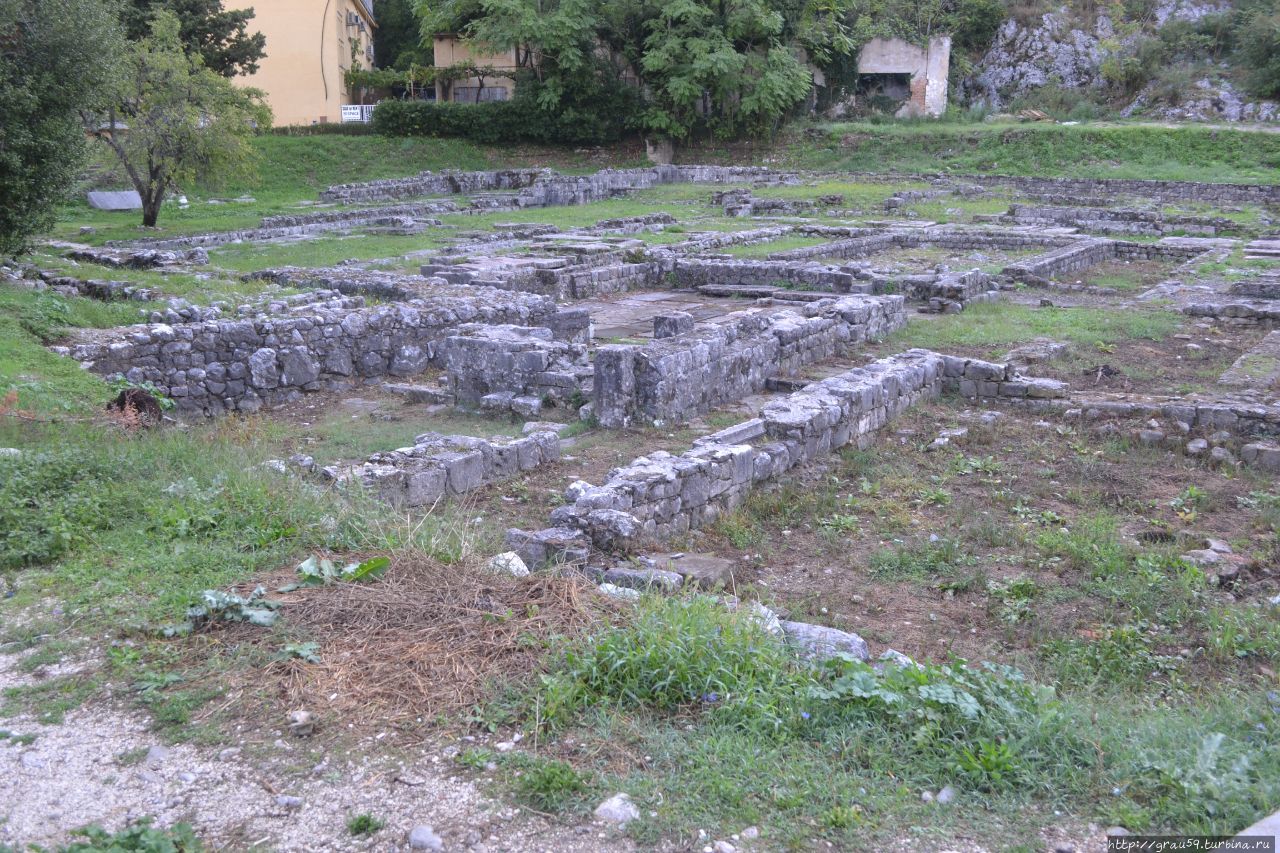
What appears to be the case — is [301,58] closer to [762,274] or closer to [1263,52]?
[762,274]

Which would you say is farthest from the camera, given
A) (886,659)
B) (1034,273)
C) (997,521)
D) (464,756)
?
(1034,273)

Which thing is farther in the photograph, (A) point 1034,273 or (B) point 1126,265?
(B) point 1126,265

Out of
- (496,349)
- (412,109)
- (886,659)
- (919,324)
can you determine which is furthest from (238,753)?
(412,109)

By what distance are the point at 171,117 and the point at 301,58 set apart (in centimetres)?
2384

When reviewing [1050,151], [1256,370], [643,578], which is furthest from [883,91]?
[643,578]

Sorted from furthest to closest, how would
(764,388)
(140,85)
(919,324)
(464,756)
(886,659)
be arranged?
1. (140,85)
2. (919,324)
3. (764,388)
4. (886,659)
5. (464,756)

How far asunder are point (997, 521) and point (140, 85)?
1894cm

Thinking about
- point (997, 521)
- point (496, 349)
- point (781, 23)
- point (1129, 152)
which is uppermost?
point (781, 23)

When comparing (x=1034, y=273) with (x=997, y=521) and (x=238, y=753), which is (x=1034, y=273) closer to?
(x=997, y=521)

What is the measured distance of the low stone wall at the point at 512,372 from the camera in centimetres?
1078

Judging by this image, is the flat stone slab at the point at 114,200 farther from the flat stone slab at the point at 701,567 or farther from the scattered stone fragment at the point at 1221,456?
the scattered stone fragment at the point at 1221,456

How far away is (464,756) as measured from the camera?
3699 millimetres

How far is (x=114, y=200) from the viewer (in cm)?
2706

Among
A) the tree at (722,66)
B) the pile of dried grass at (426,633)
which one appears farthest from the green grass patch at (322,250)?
the tree at (722,66)
